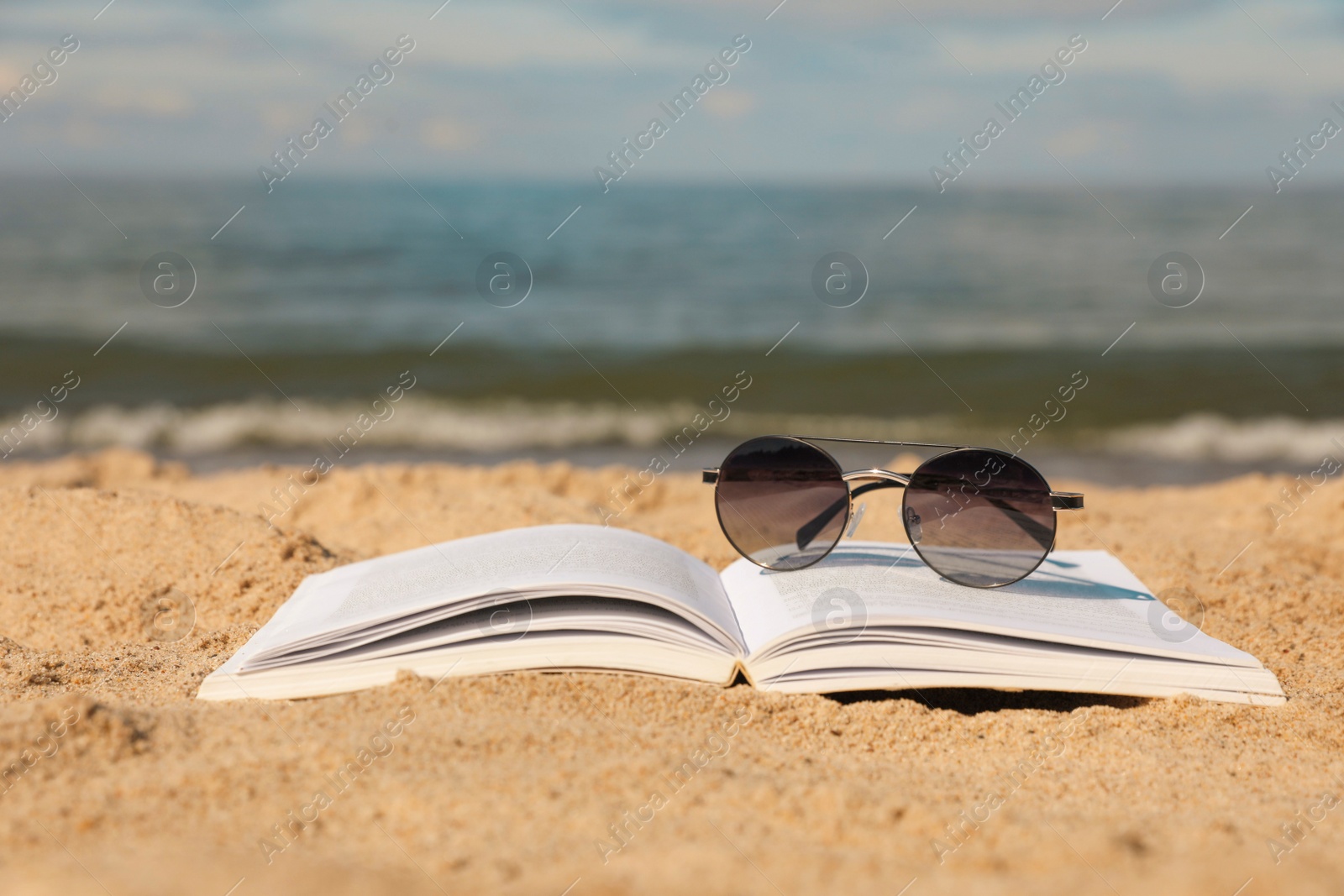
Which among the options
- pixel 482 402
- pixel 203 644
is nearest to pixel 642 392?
pixel 482 402

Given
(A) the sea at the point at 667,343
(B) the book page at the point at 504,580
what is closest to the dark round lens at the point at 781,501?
(B) the book page at the point at 504,580

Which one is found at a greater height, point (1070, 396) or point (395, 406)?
point (395, 406)

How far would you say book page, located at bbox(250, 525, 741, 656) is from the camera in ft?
7.92

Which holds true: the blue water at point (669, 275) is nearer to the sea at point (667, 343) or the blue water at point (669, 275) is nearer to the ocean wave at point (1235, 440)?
the sea at point (667, 343)

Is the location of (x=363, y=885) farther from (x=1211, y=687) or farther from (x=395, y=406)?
(x=395, y=406)

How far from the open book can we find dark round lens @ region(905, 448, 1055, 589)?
0.56 ft

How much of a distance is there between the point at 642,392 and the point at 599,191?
30.7 m

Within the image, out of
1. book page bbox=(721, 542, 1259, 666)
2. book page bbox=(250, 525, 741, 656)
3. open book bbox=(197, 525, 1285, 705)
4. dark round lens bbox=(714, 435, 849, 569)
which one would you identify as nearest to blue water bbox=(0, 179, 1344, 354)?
book page bbox=(721, 542, 1259, 666)

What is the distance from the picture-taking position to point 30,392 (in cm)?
1035

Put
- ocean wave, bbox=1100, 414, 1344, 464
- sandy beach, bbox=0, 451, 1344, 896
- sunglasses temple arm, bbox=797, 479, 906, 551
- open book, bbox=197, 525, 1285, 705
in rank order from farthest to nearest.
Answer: ocean wave, bbox=1100, 414, 1344, 464
sunglasses temple arm, bbox=797, 479, 906, 551
open book, bbox=197, 525, 1285, 705
sandy beach, bbox=0, 451, 1344, 896

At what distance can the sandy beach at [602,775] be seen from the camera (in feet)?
4.97

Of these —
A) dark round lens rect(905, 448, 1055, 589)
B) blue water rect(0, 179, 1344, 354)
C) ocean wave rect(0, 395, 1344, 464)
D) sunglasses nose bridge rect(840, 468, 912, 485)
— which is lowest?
dark round lens rect(905, 448, 1055, 589)

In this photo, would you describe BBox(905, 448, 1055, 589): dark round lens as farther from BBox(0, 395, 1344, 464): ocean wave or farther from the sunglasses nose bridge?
BBox(0, 395, 1344, 464): ocean wave

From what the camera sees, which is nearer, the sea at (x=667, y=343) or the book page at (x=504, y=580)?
the book page at (x=504, y=580)
